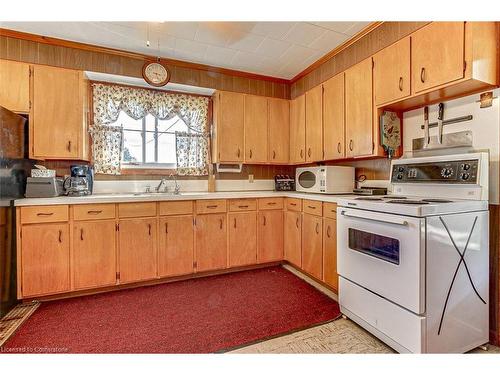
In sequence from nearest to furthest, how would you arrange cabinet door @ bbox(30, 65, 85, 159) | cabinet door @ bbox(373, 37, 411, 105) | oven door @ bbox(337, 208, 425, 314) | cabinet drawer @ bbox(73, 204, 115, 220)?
oven door @ bbox(337, 208, 425, 314), cabinet door @ bbox(373, 37, 411, 105), cabinet drawer @ bbox(73, 204, 115, 220), cabinet door @ bbox(30, 65, 85, 159)

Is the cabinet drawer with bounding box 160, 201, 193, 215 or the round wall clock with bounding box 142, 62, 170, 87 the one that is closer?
the cabinet drawer with bounding box 160, 201, 193, 215

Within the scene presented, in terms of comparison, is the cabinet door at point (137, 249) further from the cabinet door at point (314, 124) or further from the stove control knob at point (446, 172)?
the stove control knob at point (446, 172)

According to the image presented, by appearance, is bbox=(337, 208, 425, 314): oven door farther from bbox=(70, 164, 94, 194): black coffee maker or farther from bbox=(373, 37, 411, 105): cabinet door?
bbox=(70, 164, 94, 194): black coffee maker

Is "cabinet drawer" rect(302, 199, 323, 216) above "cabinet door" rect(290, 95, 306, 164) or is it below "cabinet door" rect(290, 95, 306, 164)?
below

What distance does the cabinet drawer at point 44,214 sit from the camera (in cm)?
219

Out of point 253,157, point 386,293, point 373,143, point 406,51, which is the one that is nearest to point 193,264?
point 253,157

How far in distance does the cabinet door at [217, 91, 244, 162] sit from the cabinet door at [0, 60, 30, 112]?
76.3 inches

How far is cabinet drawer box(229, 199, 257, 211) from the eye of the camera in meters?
2.99

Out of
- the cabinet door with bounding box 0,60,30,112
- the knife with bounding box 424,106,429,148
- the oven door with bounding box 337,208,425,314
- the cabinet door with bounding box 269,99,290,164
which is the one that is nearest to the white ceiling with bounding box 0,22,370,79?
the cabinet door with bounding box 0,60,30,112

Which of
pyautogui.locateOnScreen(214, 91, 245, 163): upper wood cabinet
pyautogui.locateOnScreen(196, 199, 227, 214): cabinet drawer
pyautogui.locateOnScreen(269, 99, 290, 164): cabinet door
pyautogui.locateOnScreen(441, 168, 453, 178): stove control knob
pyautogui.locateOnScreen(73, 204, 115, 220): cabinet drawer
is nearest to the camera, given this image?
pyautogui.locateOnScreen(441, 168, 453, 178): stove control knob

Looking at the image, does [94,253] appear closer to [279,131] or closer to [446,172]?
[279,131]

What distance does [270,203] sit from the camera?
3.18m

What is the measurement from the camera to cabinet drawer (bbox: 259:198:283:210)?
3132 mm

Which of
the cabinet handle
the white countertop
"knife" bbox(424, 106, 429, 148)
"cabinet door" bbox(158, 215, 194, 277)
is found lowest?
"cabinet door" bbox(158, 215, 194, 277)
